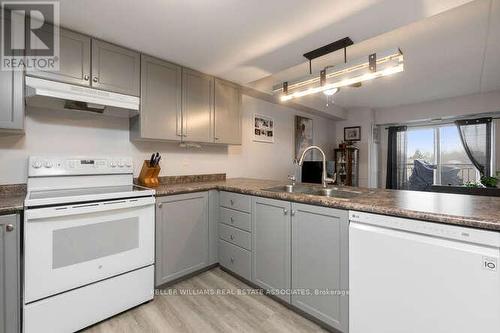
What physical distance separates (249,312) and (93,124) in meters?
2.11

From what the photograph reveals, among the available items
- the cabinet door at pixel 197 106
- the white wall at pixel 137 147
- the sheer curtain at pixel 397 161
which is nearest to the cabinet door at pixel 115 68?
the white wall at pixel 137 147

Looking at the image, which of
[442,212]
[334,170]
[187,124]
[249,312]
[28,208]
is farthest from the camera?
[334,170]

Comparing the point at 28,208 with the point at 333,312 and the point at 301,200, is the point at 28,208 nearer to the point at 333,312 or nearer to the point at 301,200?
the point at 301,200

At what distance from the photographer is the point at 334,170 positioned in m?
4.82

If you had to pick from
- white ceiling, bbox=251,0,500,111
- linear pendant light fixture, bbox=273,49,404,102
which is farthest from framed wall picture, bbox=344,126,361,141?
linear pendant light fixture, bbox=273,49,404,102

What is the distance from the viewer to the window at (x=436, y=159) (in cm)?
438

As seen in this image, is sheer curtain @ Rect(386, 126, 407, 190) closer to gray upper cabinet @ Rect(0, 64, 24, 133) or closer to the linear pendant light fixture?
the linear pendant light fixture

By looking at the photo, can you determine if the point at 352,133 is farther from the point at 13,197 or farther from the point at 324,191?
the point at 13,197

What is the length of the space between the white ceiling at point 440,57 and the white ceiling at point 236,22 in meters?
0.57

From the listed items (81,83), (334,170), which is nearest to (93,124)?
(81,83)

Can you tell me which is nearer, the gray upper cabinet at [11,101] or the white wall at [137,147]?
the gray upper cabinet at [11,101]

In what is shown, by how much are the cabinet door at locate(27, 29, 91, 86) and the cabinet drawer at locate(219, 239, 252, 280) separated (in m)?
1.88

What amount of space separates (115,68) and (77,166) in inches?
34.8

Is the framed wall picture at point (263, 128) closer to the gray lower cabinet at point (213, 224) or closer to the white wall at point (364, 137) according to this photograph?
the gray lower cabinet at point (213, 224)
